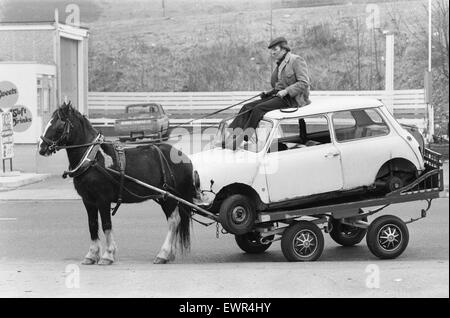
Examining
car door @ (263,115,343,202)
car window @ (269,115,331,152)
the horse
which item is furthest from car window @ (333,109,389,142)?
the horse

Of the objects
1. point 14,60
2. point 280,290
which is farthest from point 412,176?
point 14,60

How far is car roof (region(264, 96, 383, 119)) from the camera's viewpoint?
10.1m

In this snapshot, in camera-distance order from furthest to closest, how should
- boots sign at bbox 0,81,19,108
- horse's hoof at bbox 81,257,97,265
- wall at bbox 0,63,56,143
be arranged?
wall at bbox 0,63,56,143 < boots sign at bbox 0,81,19,108 < horse's hoof at bbox 81,257,97,265

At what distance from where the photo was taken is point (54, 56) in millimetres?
37188

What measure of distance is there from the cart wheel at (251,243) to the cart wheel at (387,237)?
4.62 ft

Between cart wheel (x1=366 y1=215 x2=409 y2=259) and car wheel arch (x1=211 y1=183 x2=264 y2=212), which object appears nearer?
car wheel arch (x1=211 y1=183 x2=264 y2=212)

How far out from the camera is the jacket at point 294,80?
10.1m

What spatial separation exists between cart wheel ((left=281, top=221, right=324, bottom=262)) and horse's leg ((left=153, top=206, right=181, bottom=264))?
134cm

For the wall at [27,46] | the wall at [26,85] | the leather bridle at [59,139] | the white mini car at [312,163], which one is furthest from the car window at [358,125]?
the wall at [27,46]

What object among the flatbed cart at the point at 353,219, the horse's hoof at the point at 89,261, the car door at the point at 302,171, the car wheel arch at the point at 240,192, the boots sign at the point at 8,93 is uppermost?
the boots sign at the point at 8,93

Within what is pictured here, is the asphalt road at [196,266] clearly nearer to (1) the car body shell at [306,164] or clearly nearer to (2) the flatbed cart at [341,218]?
(2) the flatbed cart at [341,218]

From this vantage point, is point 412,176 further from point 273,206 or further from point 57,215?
point 57,215

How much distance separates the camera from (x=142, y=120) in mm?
33312

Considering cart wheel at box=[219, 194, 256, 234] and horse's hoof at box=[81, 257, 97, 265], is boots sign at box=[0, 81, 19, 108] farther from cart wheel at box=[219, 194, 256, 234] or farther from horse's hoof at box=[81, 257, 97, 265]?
cart wheel at box=[219, 194, 256, 234]
